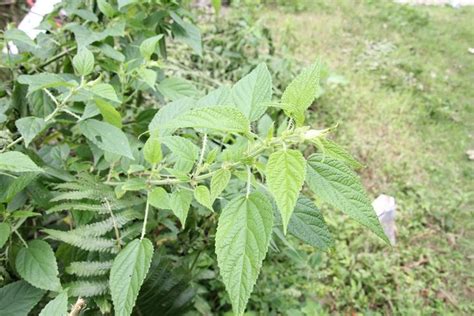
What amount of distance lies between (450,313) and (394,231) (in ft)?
1.77

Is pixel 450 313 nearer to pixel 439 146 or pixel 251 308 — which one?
pixel 251 308

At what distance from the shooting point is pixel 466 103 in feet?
13.0

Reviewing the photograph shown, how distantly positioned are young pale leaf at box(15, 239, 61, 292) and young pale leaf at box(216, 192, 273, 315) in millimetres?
516

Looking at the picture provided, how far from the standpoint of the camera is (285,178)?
0.73 meters

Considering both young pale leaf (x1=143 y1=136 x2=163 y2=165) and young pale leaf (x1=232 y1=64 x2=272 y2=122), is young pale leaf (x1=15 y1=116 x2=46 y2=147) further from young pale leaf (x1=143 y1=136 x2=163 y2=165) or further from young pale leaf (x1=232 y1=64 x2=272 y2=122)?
young pale leaf (x1=232 y1=64 x2=272 y2=122)

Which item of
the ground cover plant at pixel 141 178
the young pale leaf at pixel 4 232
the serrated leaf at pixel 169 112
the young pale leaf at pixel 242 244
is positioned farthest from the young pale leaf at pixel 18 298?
the young pale leaf at pixel 242 244

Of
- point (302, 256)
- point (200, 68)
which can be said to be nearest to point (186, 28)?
point (302, 256)

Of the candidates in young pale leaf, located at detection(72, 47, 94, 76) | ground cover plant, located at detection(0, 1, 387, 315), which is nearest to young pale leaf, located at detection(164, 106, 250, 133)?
ground cover plant, located at detection(0, 1, 387, 315)

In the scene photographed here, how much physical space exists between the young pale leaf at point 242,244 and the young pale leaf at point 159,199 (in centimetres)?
24

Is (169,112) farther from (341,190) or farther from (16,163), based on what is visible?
(341,190)

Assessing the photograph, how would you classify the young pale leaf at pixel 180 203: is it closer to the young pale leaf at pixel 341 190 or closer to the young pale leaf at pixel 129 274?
the young pale leaf at pixel 129 274

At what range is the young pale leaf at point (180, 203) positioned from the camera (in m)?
0.96

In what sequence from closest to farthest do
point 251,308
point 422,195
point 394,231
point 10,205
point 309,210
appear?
point 309,210, point 10,205, point 251,308, point 394,231, point 422,195

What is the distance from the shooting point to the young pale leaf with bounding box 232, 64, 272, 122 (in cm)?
94
